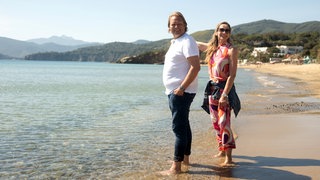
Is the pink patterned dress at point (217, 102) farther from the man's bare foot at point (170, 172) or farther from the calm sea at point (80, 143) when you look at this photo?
the calm sea at point (80, 143)

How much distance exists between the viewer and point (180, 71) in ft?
16.1

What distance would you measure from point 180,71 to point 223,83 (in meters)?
0.87

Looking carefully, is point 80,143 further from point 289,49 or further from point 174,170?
point 289,49

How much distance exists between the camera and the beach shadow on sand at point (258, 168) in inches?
195

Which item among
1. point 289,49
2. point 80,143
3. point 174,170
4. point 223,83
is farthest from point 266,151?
point 289,49

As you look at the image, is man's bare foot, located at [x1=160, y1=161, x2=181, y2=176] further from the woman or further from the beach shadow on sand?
the woman

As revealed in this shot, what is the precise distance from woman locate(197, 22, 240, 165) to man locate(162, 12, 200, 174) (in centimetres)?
63

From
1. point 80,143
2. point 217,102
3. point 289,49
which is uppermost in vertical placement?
point 289,49

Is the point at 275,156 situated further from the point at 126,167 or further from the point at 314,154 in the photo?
the point at 126,167

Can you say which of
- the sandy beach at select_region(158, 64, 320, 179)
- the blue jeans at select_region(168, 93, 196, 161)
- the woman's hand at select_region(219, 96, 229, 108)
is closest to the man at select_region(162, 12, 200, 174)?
the blue jeans at select_region(168, 93, 196, 161)

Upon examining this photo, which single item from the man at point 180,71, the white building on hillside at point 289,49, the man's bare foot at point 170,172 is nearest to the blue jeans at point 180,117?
the man at point 180,71

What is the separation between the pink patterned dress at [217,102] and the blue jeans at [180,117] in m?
0.58

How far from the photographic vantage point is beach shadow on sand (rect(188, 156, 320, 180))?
16.2 ft

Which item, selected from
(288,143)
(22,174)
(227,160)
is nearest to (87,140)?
(22,174)
